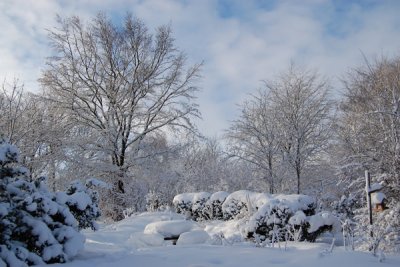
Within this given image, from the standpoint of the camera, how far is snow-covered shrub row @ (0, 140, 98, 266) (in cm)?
446

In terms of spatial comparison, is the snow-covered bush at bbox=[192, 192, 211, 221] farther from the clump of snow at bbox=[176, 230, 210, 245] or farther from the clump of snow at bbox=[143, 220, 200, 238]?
the clump of snow at bbox=[176, 230, 210, 245]

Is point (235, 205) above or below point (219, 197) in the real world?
below

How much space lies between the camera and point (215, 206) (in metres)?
14.3

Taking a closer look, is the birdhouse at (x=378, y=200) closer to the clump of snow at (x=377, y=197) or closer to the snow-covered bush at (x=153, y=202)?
the clump of snow at (x=377, y=197)

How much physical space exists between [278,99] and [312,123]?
226 cm

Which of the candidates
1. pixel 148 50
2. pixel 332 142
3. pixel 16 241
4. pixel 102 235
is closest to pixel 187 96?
pixel 148 50

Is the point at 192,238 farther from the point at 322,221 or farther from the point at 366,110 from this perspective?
the point at 366,110

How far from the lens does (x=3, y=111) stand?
1281 centimetres

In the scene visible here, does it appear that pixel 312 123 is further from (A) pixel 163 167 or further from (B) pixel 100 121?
(B) pixel 100 121

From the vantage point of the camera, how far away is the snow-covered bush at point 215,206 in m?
14.1

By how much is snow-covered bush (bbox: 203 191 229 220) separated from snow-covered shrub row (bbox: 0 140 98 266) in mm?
9183

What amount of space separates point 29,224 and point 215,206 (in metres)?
9.94

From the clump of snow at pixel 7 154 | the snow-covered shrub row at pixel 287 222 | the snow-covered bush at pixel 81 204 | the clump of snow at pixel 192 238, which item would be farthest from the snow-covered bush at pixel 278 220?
the clump of snow at pixel 7 154

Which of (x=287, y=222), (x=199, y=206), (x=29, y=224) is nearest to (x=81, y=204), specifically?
(x=29, y=224)
